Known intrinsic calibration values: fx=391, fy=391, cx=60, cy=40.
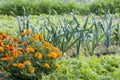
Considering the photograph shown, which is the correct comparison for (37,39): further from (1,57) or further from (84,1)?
(84,1)

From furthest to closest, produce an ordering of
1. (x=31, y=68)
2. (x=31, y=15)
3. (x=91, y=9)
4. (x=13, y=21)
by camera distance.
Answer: (x=91, y=9)
(x=31, y=15)
(x=13, y=21)
(x=31, y=68)

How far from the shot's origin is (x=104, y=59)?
4938 millimetres

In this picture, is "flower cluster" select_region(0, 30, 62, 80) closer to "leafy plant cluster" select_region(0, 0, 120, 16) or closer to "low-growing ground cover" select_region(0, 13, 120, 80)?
"low-growing ground cover" select_region(0, 13, 120, 80)

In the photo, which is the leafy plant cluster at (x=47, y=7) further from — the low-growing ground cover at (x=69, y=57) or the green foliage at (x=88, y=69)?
the green foliage at (x=88, y=69)

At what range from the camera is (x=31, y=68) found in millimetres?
4027

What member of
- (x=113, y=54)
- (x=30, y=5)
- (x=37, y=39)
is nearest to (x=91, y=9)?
(x=30, y=5)

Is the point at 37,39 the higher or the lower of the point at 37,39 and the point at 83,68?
the higher

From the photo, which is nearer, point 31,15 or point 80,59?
point 80,59

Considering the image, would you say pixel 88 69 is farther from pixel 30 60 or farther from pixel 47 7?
pixel 47 7

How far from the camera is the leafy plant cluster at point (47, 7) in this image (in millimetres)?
9242

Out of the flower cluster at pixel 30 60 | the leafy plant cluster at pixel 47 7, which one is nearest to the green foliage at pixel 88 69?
the flower cluster at pixel 30 60

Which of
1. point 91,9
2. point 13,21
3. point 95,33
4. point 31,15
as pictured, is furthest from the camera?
point 91,9

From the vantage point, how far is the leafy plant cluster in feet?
30.3

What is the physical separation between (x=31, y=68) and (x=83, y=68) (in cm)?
74
